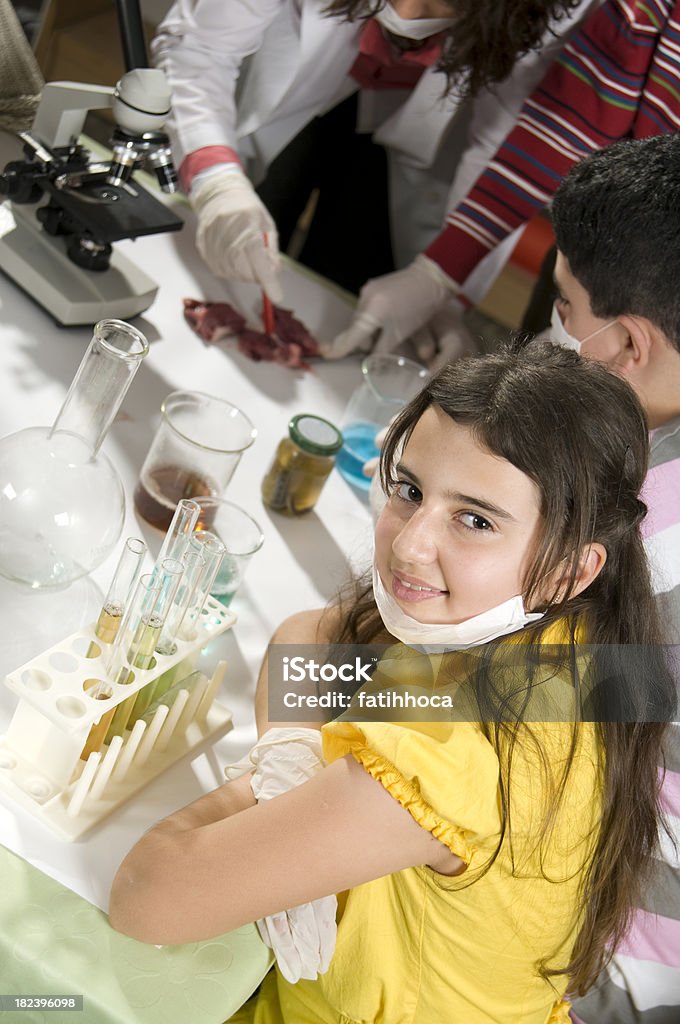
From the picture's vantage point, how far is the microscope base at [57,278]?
1.44 m

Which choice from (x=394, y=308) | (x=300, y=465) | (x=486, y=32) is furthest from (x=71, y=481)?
(x=486, y=32)

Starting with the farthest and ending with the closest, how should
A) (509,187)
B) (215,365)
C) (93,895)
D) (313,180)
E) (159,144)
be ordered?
(313,180) < (509,187) < (215,365) < (159,144) < (93,895)

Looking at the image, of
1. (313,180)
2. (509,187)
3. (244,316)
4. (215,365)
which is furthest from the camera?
(313,180)

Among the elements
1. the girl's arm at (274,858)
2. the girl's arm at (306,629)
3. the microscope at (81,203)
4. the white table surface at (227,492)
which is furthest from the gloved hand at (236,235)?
the girl's arm at (274,858)

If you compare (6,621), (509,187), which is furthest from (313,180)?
(6,621)

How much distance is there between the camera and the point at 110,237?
1.39 m

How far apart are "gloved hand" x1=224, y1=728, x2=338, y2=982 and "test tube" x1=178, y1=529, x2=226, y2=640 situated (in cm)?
13

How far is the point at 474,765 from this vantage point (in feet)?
2.72

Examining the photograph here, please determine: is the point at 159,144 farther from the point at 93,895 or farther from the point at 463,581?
the point at 93,895

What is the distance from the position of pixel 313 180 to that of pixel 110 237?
41.4 inches

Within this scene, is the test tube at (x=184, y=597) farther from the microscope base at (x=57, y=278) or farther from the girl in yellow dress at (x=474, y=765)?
the microscope base at (x=57, y=278)

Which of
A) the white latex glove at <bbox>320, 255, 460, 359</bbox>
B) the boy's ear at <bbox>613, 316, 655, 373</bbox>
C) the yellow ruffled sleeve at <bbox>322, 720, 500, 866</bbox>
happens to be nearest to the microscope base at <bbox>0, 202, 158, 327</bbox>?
the white latex glove at <bbox>320, 255, 460, 359</bbox>

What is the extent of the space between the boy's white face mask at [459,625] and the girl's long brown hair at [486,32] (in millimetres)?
1119

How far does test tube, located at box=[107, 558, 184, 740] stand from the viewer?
0.89 metres
